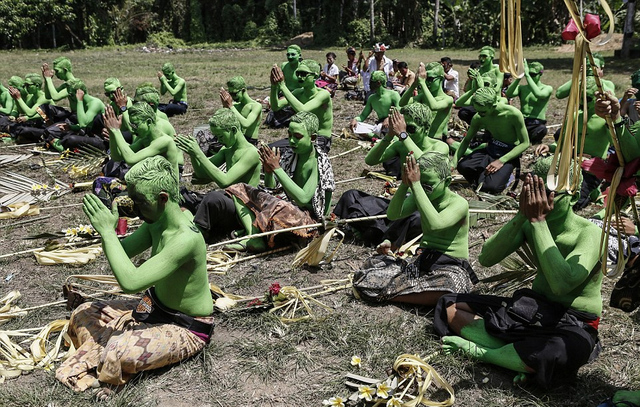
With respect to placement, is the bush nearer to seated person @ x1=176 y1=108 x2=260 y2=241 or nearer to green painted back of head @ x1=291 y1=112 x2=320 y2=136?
seated person @ x1=176 y1=108 x2=260 y2=241

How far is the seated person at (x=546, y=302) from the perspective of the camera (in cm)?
380

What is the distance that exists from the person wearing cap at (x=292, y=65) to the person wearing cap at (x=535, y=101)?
4381 mm

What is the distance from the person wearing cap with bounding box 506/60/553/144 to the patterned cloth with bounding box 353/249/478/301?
6260mm

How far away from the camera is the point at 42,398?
160 inches

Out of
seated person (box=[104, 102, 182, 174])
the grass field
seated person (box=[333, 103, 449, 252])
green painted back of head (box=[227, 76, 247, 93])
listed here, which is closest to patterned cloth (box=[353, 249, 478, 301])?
the grass field

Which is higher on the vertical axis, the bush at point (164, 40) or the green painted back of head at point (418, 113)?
the bush at point (164, 40)

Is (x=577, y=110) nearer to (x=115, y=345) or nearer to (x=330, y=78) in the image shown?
(x=115, y=345)

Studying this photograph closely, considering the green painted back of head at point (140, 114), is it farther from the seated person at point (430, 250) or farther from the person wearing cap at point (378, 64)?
the person wearing cap at point (378, 64)

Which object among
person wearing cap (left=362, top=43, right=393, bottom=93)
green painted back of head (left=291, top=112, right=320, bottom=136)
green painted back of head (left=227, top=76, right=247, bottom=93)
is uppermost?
person wearing cap (left=362, top=43, right=393, bottom=93)

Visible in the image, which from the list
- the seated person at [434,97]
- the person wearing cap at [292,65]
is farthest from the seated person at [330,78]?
the seated person at [434,97]

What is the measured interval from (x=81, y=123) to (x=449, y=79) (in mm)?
8074

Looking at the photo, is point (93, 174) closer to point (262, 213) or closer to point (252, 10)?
point (262, 213)

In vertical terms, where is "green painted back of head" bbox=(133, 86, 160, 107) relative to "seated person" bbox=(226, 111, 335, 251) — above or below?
above

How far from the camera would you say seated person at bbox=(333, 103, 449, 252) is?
6.43 m
